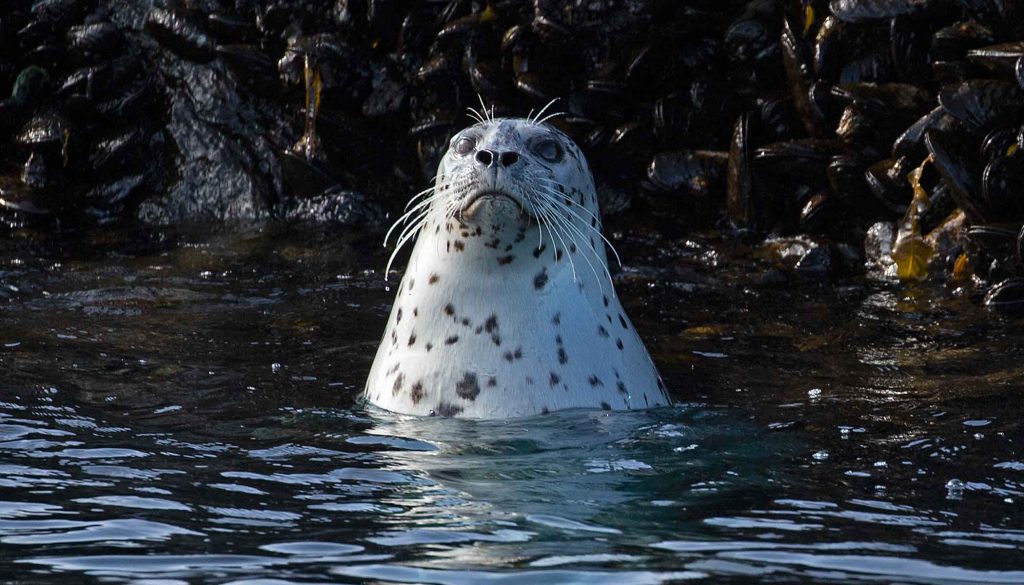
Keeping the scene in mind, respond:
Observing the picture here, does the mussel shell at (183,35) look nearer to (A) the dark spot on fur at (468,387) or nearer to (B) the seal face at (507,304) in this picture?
(B) the seal face at (507,304)

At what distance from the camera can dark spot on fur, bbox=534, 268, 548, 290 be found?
6812mm

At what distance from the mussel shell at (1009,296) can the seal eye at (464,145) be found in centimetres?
404

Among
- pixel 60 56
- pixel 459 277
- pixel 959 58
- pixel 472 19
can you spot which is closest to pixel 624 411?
pixel 459 277

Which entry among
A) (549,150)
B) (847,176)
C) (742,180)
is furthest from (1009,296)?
(549,150)

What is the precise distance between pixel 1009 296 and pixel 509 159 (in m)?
4.15

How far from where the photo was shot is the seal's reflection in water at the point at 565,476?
471 cm

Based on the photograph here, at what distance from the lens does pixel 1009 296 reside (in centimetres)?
932

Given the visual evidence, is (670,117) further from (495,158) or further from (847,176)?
(495,158)

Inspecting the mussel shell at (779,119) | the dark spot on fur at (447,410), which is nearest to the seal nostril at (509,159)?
the dark spot on fur at (447,410)

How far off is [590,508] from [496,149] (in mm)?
1971

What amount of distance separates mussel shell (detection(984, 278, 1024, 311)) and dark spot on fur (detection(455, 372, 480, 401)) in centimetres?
410

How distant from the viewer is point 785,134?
1137 centimetres

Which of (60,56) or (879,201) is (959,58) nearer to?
(879,201)

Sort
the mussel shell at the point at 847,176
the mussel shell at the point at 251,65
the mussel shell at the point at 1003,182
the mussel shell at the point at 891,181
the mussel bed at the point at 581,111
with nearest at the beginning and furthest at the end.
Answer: the mussel shell at the point at 1003,182, the mussel bed at the point at 581,111, the mussel shell at the point at 891,181, the mussel shell at the point at 847,176, the mussel shell at the point at 251,65
